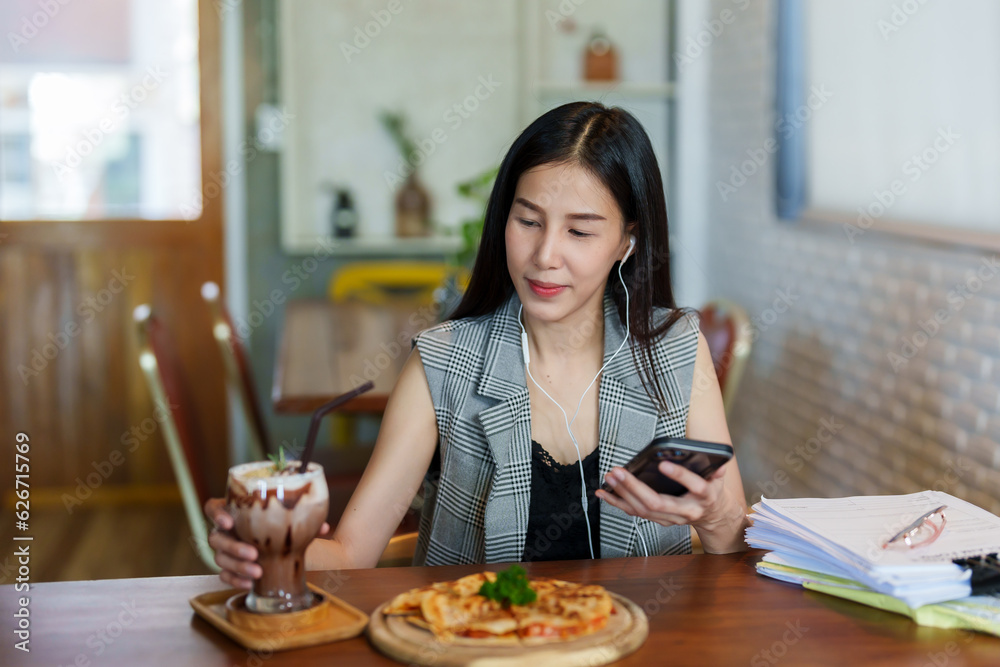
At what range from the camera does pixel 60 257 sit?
397 centimetres

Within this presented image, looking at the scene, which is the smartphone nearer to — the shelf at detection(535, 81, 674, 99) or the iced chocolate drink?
the iced chocolate drink

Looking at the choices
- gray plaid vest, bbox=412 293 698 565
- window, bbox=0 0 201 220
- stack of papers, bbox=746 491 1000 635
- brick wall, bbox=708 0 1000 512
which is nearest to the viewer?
stack of papers, bbox=746 491 1000 635

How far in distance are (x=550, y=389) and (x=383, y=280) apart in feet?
8.46

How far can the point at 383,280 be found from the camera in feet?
13.4

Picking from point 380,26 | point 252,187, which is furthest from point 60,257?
point 380,26

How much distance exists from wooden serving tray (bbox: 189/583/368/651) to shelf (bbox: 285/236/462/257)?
3.08 meters

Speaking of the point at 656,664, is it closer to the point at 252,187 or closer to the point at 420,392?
the point at 420,392

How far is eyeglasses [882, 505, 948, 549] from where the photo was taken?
1.13 meters

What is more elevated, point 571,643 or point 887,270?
point 887,270

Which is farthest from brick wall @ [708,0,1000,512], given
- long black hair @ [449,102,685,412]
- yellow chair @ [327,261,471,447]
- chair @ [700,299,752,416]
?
yellow chair @ [327,261,471,447]

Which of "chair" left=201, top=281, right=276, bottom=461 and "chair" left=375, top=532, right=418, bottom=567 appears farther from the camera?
"chair" left=201, top=281, right=276, bottom=461

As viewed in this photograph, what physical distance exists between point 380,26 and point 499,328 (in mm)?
2816

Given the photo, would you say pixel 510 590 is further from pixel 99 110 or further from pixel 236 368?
pixel 99 110

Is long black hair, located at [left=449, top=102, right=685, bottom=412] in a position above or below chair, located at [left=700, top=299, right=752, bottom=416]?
above
